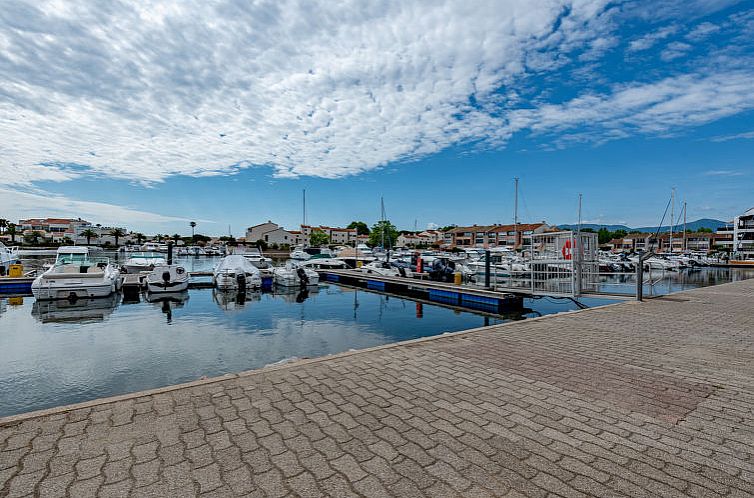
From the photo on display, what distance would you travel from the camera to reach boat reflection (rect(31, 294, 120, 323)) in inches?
577

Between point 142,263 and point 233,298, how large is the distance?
10994mm

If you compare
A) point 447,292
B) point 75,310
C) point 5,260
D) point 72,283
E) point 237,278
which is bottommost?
point 75,310

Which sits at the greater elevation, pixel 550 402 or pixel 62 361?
pixel 550 402

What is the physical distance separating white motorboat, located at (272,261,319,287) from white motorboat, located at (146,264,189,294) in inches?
225

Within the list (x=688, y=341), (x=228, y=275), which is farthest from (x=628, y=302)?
(x=228, y=275)

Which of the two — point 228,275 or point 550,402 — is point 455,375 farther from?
point 228,275

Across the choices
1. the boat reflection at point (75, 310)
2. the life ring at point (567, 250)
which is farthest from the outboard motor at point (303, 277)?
the life ring at point (567, 250)

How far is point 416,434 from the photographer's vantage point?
3.50m

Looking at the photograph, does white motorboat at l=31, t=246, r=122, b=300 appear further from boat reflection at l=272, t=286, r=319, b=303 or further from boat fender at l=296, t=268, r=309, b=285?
boat fender at l=296, t=268, r=309, b=285

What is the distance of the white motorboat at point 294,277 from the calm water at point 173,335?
3190 millimetres

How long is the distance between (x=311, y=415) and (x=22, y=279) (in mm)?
26482

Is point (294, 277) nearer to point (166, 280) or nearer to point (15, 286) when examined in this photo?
point (166, 280)

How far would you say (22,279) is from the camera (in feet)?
71.5

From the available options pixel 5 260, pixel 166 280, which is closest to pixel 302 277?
pixel 166 280
